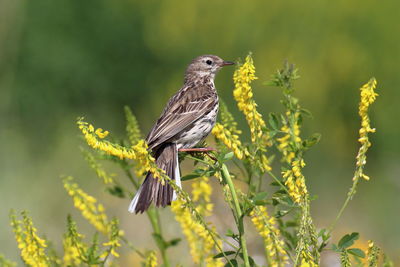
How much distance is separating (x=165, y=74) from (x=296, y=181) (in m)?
7.75

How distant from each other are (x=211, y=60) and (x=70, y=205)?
285 cm

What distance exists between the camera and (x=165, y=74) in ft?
36.3

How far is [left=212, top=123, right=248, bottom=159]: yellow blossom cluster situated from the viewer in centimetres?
381

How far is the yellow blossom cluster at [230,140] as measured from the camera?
3.81m

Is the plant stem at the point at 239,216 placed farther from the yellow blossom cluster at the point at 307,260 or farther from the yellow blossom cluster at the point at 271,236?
the yellow blossom cluster at the point at 307,260

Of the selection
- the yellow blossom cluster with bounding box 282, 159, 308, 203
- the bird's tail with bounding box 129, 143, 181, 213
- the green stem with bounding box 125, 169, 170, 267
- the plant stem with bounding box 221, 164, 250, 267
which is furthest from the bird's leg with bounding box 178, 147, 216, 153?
the yellow blossom cluster with bounding box 282, 159, 308, 203

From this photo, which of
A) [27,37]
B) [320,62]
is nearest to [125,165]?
[320,62]

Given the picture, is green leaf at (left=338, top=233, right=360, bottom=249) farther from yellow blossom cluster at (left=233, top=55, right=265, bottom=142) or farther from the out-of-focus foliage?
yellow blossom cluster at (left=233, top=55, right=265, bottom=142)

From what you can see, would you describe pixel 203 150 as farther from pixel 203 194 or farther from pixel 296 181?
pixel 296 181

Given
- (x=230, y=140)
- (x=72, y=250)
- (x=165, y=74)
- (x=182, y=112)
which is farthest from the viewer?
(x=165, y=74)

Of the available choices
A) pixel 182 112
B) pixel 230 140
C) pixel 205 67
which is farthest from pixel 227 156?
pixel 205 67

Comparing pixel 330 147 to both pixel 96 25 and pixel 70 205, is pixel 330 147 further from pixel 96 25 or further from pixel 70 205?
pixel 96 25

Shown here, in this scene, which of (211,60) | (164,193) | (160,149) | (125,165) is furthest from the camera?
(211,60)

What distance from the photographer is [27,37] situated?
10906mm
